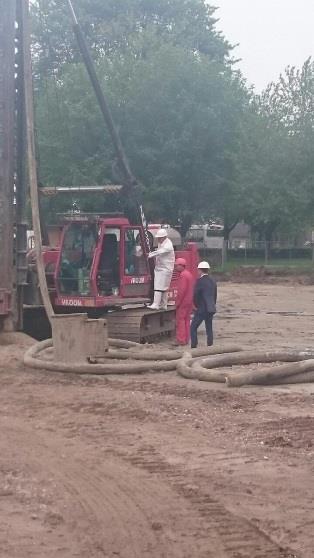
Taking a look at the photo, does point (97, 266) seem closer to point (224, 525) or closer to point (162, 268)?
point (162, 268)

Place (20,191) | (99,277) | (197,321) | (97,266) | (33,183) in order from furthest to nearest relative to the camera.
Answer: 1. (99,277)
2. (97,266)
3. (20,191)
4. (197,321)
5. (33,183)

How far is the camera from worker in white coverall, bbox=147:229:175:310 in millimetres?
18062

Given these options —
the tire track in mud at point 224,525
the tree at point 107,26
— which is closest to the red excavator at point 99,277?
the tire track in mud at point 224,525

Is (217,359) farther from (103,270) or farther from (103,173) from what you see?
(103,173)

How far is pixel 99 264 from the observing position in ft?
56.7

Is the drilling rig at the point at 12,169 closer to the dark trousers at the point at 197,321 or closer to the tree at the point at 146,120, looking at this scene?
the dark trousers at the point at 197,321

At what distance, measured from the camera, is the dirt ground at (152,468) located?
6.01 meters

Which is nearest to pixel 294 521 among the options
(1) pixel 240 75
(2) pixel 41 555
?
(2) pixel 41 555

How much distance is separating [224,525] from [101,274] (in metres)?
11.4

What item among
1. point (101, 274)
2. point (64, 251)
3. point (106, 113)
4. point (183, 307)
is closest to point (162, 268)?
point (183, 307)

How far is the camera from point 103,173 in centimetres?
4319

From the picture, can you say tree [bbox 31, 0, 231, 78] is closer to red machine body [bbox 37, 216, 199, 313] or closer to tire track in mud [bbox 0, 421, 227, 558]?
red machine body [bbox 37, 216, 199, 313]

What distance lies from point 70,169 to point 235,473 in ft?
120

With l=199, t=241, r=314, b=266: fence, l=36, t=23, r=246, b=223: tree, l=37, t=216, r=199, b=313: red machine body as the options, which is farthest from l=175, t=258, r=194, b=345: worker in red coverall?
l=199, t=241, r=314, b=266: fence
